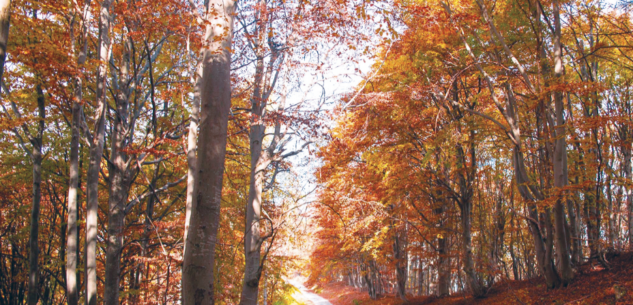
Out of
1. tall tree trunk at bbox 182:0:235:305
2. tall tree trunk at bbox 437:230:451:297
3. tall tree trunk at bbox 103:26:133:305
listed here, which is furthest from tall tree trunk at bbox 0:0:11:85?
tall tree trunk at bbox 437:230:451:297

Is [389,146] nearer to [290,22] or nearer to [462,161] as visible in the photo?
[462,161]

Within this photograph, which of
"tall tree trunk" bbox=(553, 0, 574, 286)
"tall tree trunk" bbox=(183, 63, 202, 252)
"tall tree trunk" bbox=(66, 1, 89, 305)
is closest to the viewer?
"tall tree trunk" bbox=(183, 63, 202, 252)

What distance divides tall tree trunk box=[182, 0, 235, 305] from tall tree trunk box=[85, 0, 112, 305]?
451 cm

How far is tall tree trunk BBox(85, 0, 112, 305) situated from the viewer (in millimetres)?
6121

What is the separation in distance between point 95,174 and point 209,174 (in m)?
4.89

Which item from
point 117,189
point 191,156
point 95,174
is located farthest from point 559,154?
point 117,189

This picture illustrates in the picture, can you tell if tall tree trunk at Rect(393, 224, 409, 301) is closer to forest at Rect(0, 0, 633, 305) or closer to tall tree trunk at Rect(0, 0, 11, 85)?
forest at Rect(0, 0, 633, 305)

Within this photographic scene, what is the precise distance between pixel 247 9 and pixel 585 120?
22.1 ft

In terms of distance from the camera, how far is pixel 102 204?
40.6 ft

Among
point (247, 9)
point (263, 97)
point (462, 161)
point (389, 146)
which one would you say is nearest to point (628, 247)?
point (462, 161)

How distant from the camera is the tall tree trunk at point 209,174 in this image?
2.58 metres

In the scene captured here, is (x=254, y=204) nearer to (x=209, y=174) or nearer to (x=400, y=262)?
(x=209, y=174)

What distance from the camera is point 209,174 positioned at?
274 cm

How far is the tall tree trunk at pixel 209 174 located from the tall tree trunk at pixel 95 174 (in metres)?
4.51
